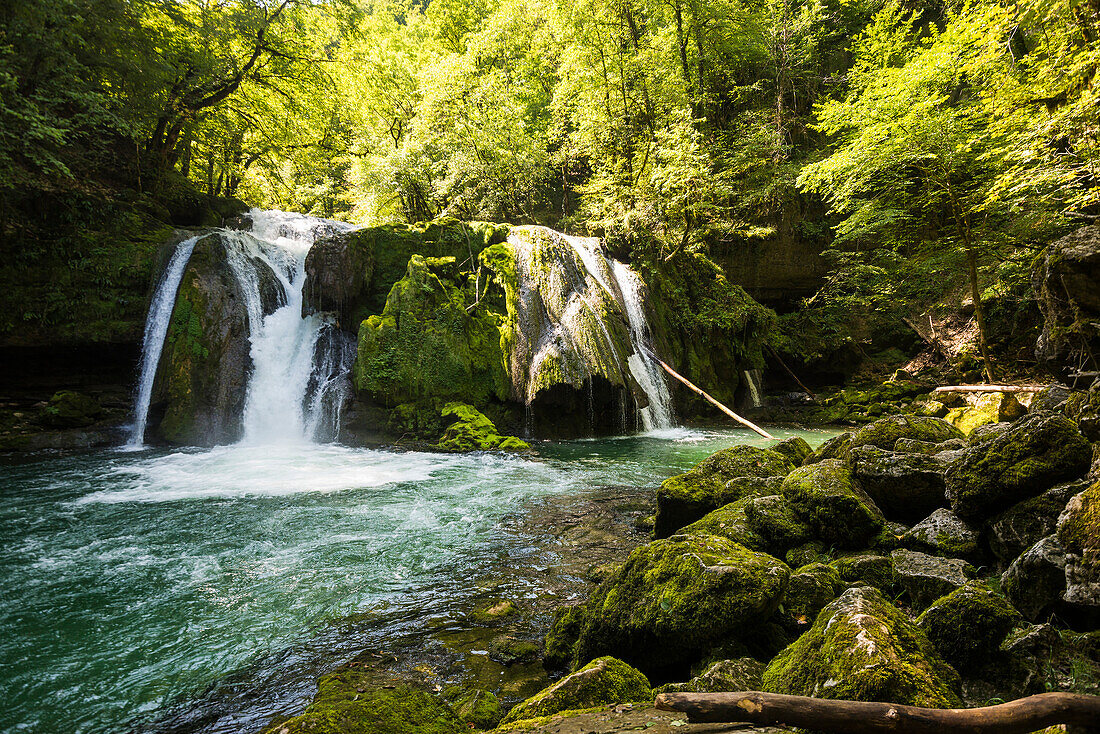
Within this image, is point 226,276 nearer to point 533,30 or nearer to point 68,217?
point 68,217

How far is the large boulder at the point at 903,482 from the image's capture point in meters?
4.55

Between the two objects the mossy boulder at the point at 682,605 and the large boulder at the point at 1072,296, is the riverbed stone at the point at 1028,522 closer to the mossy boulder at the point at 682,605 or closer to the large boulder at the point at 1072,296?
the mossy boulder at the point at 682,605

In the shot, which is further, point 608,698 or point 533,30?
point 533,30

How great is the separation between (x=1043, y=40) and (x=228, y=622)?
53.0 ft

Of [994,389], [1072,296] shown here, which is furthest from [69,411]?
[994,389]

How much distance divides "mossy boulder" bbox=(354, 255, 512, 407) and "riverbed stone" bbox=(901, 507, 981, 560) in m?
10.5

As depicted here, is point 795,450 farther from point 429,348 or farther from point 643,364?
point 429,348

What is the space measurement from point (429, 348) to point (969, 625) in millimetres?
12441

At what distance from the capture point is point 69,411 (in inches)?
449

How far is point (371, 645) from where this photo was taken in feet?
12.4

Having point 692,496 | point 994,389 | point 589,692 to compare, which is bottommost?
point 589,692

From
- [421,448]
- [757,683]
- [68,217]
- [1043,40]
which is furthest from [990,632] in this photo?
[68,217]

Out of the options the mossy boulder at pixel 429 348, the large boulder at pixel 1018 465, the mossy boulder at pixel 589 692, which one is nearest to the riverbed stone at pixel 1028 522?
the large boulder at pixel 1018 465

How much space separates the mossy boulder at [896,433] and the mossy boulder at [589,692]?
190 inches
